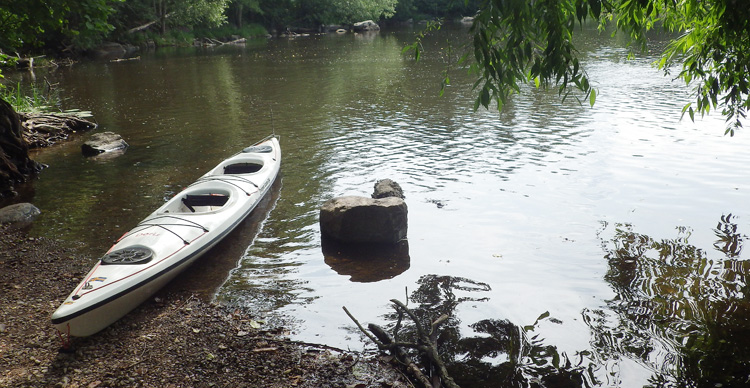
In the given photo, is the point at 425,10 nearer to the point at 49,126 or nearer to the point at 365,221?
the point at 49,126

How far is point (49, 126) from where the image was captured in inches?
586

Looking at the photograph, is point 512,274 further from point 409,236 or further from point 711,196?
point 711,196

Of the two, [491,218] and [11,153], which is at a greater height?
[11,153]

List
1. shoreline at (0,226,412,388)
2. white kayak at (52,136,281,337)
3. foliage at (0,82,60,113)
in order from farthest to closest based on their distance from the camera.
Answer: foliage at (0,82,60,113) < white kayak at (52,136,281,337) < shoreline at (0,226,412,388)

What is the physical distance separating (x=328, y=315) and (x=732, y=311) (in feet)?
13.9

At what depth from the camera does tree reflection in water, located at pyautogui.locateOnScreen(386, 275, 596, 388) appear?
5.12 m

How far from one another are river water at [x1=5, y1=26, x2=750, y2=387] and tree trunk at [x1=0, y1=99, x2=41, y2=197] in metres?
0.35

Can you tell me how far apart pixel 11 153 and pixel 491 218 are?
9213 mm

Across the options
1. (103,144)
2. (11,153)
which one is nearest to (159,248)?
(11,153)

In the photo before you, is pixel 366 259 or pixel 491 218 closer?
pixel 366 259

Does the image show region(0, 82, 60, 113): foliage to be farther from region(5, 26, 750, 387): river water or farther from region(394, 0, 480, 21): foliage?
region(394, 0, 480, 21): foliage

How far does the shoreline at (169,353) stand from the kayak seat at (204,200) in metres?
2.20

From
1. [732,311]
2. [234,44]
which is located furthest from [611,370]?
[234,44]

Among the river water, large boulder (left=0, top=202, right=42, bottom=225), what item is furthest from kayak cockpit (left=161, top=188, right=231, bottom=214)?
large boulder (left=0, top=202, right=42, bottom=225)
